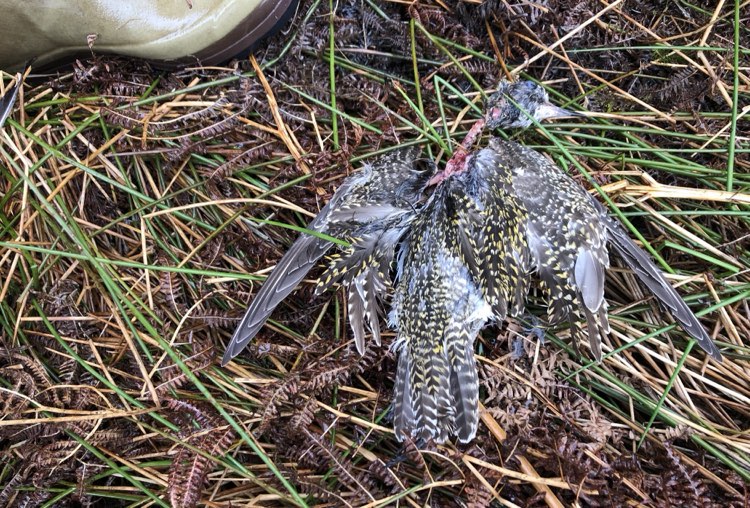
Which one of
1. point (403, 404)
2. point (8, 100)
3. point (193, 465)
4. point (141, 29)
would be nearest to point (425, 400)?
point (403, 404)

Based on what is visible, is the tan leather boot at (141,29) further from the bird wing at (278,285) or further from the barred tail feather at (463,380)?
the barred tail feather at (463,380)

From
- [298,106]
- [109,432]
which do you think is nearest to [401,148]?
[298,106]

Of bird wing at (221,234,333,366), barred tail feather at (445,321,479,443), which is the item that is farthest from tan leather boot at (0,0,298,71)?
barred tail feather at (445,321,479,443)

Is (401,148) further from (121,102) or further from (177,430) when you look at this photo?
(177,430)

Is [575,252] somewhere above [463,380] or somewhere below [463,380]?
above

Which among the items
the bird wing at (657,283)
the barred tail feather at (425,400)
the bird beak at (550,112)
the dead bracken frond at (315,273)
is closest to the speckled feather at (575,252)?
the bird wing at (657,283)

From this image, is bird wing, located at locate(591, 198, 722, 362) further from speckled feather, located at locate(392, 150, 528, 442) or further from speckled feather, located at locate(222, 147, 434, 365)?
speckled feather, located at locate(222, 147, 434, 365)

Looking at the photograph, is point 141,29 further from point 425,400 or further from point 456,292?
point 425,400
